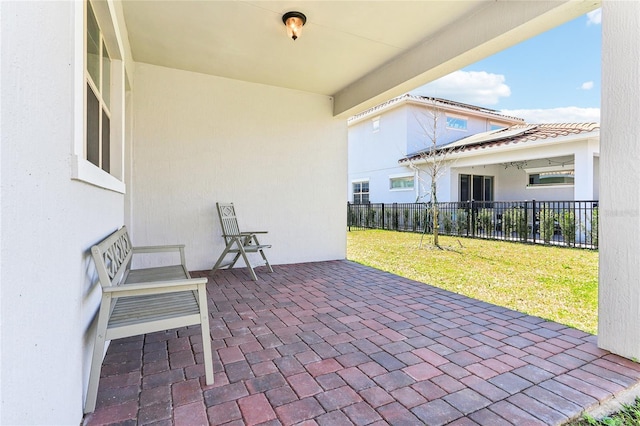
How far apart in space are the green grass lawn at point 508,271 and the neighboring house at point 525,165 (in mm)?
2681

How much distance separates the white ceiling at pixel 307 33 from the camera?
10.4ft

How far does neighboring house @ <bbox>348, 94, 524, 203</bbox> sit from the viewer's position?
11.9 m

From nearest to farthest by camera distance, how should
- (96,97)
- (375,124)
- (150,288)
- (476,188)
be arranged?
(150,288) → (96,97) → (476,188) → (375,124)

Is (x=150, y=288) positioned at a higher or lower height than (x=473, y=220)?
lower

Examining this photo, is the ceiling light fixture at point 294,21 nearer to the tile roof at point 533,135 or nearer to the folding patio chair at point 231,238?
the folding patio chair at point 231,238

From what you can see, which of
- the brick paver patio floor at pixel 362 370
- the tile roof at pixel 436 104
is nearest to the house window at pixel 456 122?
the tile roof at pixel 436 104

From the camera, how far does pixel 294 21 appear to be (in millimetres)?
3318

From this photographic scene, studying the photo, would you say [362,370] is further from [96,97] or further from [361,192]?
[361,192]

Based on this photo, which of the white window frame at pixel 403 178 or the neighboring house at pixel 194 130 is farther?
the white window frame at pixel 403 178

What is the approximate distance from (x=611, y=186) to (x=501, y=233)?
7.33 m

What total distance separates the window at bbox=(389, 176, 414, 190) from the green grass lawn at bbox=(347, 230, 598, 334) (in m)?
4.15

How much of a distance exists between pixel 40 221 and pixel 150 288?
2.82 feet

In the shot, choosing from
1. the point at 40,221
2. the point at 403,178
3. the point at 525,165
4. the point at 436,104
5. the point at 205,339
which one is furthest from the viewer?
the point at 403,178

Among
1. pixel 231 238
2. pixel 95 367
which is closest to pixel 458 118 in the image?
pixel 231 238
